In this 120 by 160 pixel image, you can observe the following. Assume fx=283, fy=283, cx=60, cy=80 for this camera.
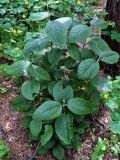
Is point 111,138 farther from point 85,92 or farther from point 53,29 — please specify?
point 53,29

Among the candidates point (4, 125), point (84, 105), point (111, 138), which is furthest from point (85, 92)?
point (4, 125)

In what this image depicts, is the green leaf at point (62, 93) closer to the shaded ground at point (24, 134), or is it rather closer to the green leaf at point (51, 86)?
the green leaf at point (51, 86)

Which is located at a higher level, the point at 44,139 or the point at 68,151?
the point at 44,139

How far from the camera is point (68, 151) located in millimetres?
2428

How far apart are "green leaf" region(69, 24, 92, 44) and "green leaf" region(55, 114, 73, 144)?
593mm

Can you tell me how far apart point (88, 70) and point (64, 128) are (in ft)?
1.56

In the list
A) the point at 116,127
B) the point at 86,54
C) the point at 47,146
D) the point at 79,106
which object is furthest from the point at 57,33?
the point at 47,146

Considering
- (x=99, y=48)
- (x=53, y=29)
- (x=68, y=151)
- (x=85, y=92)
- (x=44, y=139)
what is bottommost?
(x=68, y=151)

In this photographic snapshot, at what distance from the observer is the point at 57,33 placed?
215cm

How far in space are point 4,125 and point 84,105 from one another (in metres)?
0.89

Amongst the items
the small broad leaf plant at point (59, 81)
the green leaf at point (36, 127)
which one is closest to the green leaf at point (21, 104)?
the small broad leaf plant at point (59, 81)

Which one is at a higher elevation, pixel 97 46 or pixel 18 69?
pixel 97 46

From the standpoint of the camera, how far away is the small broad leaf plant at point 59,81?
214 cm

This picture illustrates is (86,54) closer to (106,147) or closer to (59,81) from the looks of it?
(59,81)
